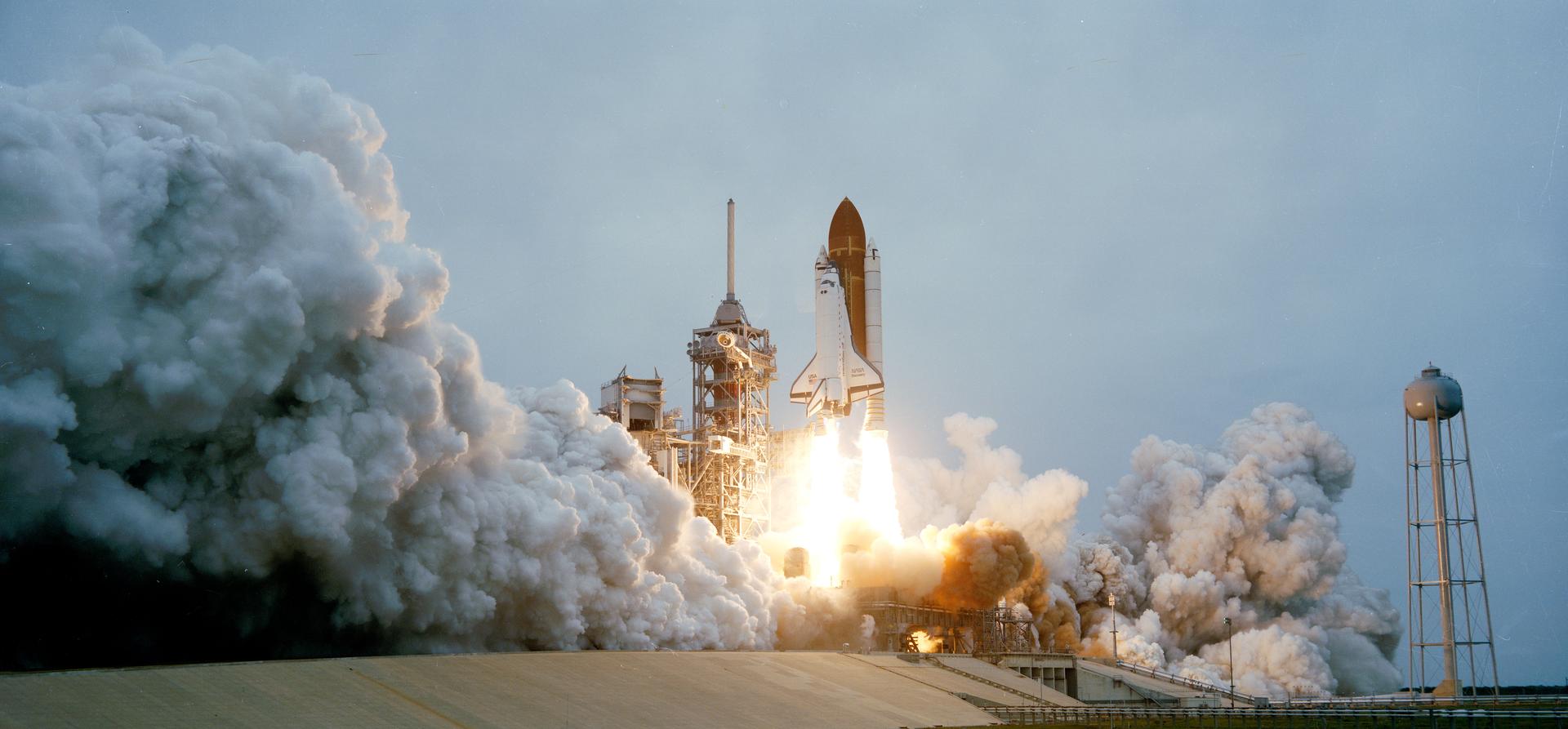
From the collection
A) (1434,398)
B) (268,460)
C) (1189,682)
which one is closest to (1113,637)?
(1189,682)

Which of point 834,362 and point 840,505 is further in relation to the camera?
point 840,505

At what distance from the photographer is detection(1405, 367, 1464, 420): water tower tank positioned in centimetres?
5797

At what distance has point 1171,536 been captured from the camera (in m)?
78.8

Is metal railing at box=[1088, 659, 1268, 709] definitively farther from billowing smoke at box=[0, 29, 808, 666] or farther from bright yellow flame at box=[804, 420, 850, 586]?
billowing smoke at box=[0, 29, 808, 666]

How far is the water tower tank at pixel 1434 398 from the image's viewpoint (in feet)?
190

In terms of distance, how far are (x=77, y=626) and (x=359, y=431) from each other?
799 cm

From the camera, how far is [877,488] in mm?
65312

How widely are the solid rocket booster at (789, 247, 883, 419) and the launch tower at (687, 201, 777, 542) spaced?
21.1ft

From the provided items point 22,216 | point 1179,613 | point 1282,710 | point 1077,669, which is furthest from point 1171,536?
point 22,216

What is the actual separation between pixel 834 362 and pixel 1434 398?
81.1 ft

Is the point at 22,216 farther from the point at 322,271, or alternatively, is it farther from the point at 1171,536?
the point at 1171,536

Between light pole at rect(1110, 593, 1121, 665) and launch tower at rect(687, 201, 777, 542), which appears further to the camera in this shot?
launch tower at rect(687, 201, 777, 542)

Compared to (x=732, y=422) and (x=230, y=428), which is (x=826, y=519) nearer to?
(x=732, y=422)

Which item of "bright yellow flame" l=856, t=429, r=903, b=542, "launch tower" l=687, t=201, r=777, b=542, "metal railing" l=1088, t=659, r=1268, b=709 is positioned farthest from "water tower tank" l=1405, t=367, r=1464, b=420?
"launch tower" l=687, t=201, r=777, b=542
